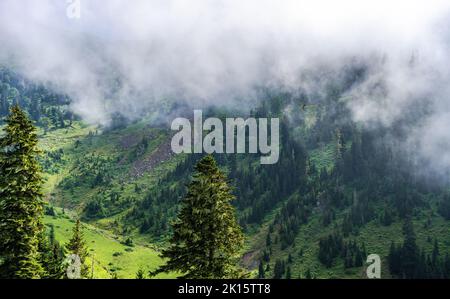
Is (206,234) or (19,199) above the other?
(19,199)

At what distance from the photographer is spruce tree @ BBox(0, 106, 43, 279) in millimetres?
45844

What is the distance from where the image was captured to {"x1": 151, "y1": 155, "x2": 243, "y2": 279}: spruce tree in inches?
1710

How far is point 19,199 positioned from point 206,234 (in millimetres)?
16925

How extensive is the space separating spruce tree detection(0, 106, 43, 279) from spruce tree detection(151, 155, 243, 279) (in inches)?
509

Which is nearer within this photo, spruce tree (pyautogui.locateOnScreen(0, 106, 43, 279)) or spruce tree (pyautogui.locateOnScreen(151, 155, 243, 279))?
spruce tree (pyautogui.locateOnScreen(151, 155, 243, 279))

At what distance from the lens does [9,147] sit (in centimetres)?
4791

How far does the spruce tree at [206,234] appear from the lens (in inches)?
1710

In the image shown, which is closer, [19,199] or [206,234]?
[206,234]

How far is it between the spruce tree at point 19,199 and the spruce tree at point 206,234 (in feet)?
42.5

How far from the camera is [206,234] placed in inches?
1714
